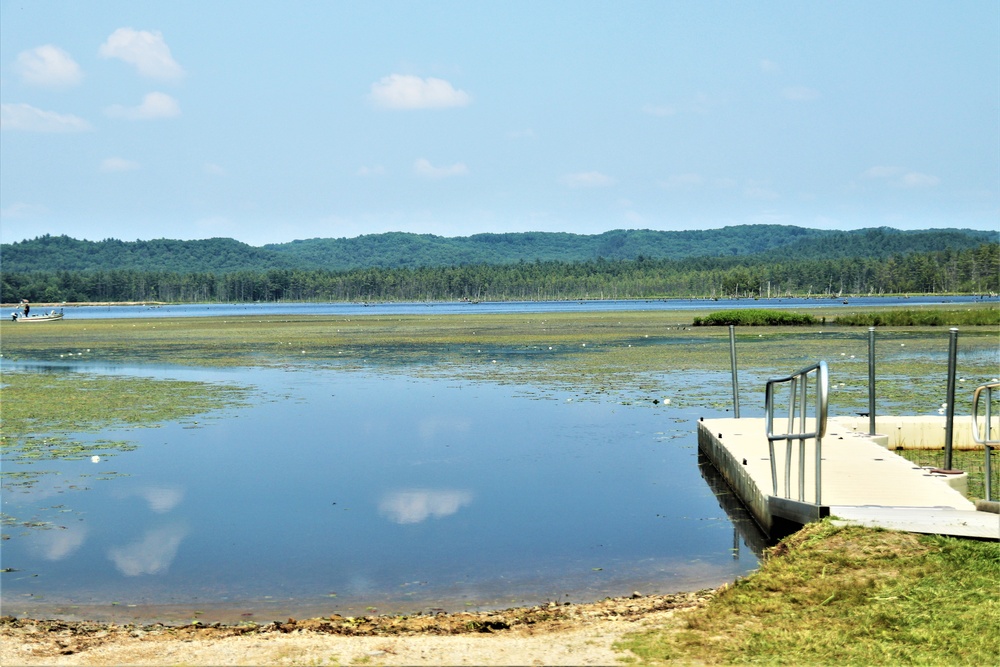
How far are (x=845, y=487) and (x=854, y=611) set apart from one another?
4086mm

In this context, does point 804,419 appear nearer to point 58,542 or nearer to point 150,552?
point 150,552

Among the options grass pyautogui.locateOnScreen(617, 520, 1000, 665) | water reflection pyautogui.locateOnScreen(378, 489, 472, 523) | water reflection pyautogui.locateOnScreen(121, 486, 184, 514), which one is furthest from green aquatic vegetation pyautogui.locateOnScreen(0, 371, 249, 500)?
grass pyautogui.locateOnScreen(617, 520, 1000, 665)

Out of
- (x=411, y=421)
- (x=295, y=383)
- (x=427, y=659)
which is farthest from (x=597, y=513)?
(x=295, y=383)

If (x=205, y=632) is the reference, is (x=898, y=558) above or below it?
above

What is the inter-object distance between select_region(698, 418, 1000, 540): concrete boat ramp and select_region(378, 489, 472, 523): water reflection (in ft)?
11.8

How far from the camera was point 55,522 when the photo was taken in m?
11.9

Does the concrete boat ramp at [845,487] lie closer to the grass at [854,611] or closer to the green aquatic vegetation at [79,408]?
the grass at [854,611]

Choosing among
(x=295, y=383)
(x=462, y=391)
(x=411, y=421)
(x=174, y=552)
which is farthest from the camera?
(x=295, y=383)

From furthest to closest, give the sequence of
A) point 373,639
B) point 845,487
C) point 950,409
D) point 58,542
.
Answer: point 950,409 < point 58,542 < point 845,487 < point 373,639

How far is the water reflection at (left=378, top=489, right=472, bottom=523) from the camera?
1220 centimetres

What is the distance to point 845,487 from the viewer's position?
10.7m

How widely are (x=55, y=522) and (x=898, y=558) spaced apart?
9316mm

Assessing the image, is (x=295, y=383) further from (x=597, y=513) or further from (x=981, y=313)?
(x=981, y=313)

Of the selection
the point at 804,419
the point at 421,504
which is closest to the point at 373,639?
the point at 804,419
